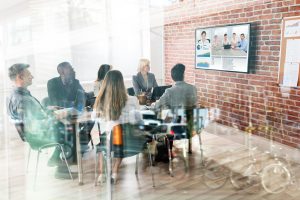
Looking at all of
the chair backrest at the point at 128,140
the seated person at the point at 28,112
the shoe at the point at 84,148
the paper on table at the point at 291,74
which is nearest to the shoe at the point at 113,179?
the chair backrest at the point at 128,140

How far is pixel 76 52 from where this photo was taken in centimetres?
184

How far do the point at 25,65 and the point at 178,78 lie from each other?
3.45ft

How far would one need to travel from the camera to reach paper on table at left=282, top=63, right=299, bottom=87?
202cm

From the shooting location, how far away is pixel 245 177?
7.02ft

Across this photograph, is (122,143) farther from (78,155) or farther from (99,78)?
(99,78)

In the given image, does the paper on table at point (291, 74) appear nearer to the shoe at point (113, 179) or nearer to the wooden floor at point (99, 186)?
the wooden floor at point (99, 186)

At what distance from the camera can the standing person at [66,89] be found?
1791 mm

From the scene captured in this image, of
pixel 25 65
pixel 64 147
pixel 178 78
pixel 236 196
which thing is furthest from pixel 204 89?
pixel 25 65

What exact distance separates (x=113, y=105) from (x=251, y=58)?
1101 millimetres

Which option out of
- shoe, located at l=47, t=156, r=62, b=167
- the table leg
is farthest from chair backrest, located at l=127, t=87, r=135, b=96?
shoe, located at l=47, t=156, r=62, b=167

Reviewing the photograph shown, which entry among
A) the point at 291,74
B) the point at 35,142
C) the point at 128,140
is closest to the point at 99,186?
the point at 128,140

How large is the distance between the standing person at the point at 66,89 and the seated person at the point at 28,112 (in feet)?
0.36

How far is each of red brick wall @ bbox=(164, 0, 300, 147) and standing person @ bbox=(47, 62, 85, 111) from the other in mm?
645

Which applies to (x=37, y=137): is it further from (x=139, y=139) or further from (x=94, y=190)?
(x=139, y=139)
